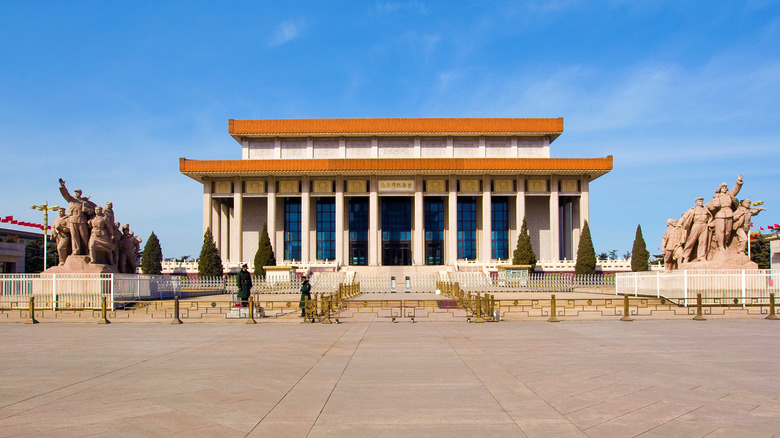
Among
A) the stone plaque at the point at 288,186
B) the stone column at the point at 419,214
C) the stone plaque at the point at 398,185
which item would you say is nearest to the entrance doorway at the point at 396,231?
the stone column at the point at 419,214

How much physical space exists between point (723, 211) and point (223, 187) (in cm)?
4277

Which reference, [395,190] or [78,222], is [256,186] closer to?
[395,190]

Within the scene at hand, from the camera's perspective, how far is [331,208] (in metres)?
58.4

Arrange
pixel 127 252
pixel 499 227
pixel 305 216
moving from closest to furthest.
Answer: pixel 127 252
pixel 305 216
pixel 499 227

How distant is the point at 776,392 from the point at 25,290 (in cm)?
2343

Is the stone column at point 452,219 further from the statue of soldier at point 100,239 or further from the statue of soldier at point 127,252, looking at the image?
the statue of soldier at point 100,239

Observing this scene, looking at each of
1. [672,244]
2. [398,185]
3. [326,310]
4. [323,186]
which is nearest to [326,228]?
[323,186]

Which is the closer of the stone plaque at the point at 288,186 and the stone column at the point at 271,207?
→ the stone column at the point at 271,207

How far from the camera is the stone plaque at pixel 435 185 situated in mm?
55438

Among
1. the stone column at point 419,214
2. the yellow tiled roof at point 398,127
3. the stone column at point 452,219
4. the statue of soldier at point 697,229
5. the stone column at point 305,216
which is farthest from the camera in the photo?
the yellow tiled roof at point 398,127

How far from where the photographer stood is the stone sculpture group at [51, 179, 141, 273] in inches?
904

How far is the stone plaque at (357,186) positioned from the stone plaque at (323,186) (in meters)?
1.66

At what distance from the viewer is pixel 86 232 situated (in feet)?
76.3

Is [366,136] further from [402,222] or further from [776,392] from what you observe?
[776,392]
